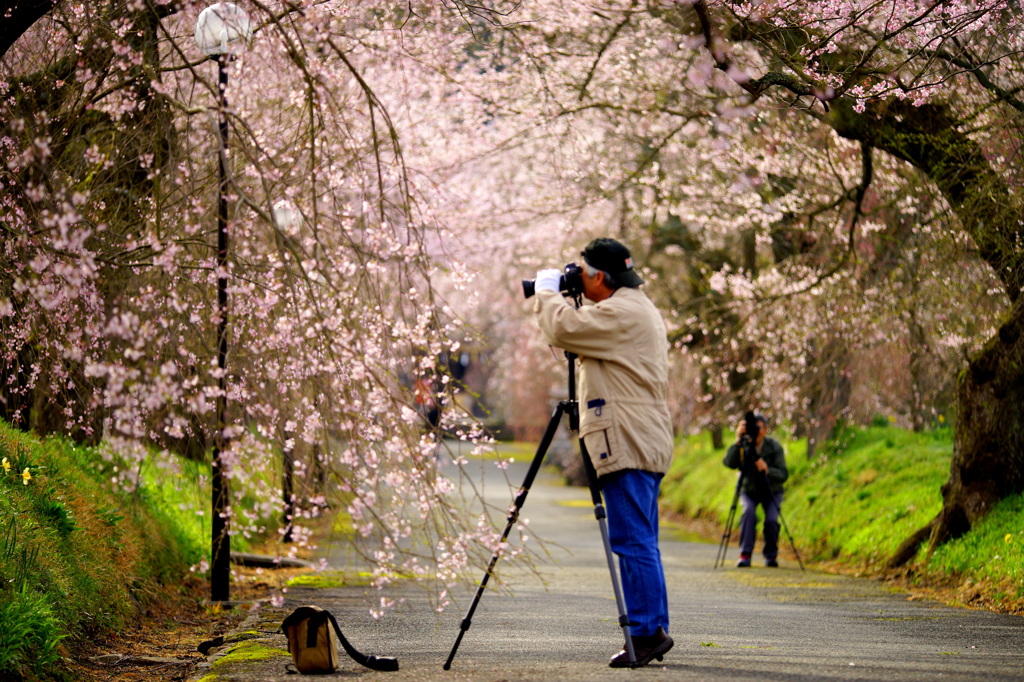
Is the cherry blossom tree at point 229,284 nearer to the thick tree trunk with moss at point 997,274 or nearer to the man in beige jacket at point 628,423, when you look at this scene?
the man in beige jacket at point 628,423

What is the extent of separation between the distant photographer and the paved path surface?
64.4 inches

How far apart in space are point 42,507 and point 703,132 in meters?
14.2

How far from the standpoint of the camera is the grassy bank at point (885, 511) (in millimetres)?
9789

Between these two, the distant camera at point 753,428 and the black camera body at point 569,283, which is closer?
the black camera body at point 569,283

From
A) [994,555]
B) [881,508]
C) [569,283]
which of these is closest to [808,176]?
[881,508]

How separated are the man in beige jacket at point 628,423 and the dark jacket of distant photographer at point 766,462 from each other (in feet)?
27.4

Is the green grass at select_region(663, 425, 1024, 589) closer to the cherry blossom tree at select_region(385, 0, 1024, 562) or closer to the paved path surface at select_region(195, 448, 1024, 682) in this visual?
the cherry blossom tree at select_region(385, 0, 1024, 562)

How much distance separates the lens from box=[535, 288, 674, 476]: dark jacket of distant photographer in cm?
563

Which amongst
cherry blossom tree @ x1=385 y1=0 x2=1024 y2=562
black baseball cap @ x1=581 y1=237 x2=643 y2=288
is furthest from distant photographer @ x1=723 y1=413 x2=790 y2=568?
black baseball cap @ x1=581 y1=237 x2=643 y2=288

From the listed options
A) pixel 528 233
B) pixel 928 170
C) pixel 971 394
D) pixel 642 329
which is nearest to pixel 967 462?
pixel 971 394

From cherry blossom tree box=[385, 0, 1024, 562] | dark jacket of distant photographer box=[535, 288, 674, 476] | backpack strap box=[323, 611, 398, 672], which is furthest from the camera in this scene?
cherry blossom tree box=[385, 0, 1024, 562]

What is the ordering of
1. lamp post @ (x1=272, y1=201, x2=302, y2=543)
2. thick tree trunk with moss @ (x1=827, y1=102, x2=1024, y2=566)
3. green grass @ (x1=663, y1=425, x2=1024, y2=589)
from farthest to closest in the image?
green grass @ (x1=663, y1=425, x2=1024, y2=589) → thick tree trunk with moss @ (x1=827, y1=102, x2=1024, y2=566) → lamp post @ (x1=272, y1=201, x2=302, y2=543)

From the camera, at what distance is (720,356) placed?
19.2 m

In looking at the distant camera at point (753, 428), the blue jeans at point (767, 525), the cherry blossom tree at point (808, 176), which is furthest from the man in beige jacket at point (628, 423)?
the distant camera at point (753, 428)
